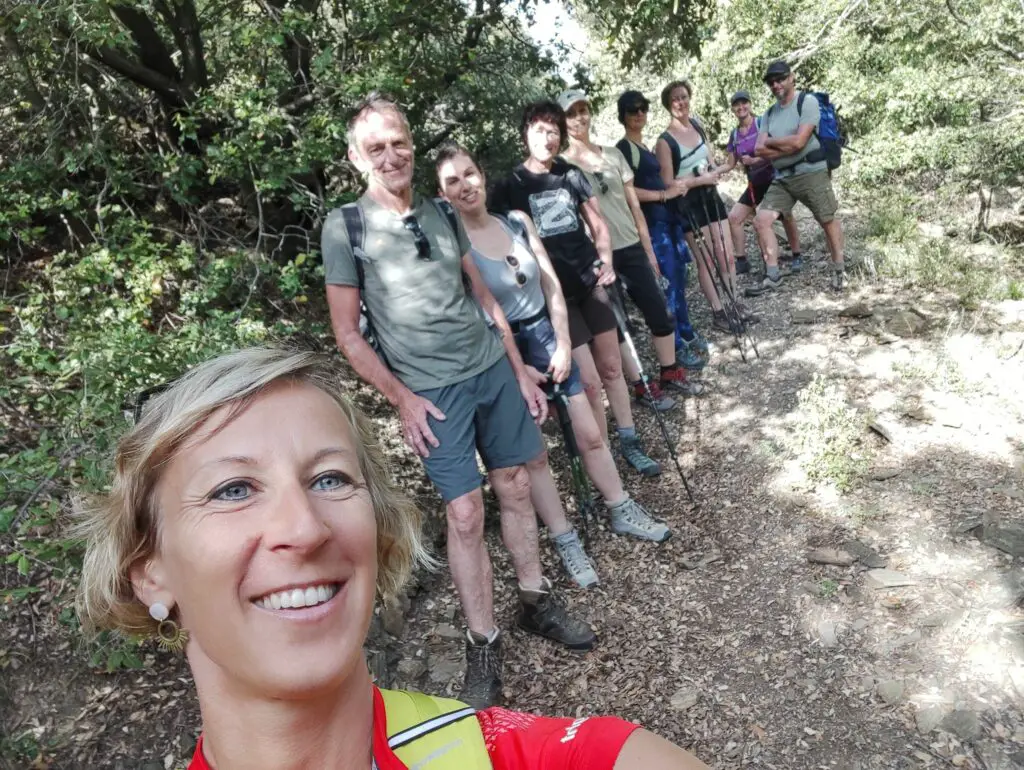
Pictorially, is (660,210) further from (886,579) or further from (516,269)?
(886,579)

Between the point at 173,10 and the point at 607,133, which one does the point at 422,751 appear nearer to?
the point at 173,10

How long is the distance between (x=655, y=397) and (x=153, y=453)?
492 cm

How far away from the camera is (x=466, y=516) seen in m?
3.26

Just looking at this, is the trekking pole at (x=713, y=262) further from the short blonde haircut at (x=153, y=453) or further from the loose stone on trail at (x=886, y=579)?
the short blonde haircut at (x=153, y=453)

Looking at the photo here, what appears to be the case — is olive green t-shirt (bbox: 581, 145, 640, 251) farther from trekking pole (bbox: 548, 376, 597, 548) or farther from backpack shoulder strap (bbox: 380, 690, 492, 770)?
backpack shoulder strap (bbox: 380, 690, 492, 770)

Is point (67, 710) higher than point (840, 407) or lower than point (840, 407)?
higher

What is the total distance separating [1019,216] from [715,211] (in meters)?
4.72

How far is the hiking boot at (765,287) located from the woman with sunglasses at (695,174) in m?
0.67

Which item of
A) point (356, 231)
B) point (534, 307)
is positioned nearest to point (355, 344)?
point (356, 231)

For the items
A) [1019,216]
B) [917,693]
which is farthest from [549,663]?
[1019,216]

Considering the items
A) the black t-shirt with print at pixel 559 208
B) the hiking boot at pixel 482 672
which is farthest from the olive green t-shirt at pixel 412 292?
the black t-shirt with print at pixel 559 208

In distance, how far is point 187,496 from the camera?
135 cm

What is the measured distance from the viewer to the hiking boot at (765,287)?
783 centimetres

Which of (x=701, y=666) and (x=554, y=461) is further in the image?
(x=554, y=461)
